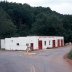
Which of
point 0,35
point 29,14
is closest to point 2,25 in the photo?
point 0,35

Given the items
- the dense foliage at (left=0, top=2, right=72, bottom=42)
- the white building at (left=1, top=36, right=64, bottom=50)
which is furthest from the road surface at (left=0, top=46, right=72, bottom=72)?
Result: the dense foliage at (left=0, top=2, right=72, bottom=42)

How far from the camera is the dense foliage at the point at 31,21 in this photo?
10019 cm

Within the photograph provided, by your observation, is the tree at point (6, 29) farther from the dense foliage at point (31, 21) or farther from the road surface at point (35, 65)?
the road surface at point (35, 65)

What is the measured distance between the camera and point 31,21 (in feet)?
436

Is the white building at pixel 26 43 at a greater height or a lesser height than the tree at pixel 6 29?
lesser

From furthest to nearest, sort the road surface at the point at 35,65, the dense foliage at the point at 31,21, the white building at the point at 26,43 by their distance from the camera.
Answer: the dense foliage at the point at 31,21 < the white building at the point at 26,43 < the road surface at the point at 35,65

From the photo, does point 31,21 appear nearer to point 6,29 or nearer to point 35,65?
point 6,29

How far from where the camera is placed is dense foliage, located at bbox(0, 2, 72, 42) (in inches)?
3944

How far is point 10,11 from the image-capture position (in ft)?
435

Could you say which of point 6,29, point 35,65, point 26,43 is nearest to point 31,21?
point 6,29

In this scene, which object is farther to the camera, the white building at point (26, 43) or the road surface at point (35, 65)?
the white building at point (26, 43)

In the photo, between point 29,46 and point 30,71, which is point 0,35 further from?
point 30,71

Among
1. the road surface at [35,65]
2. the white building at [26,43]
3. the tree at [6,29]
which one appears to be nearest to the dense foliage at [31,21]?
the tree at [6,29]

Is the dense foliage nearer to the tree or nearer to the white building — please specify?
the tree
